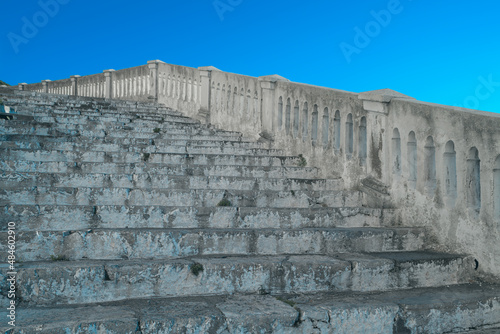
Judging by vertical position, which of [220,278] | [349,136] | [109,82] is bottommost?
[220,278]

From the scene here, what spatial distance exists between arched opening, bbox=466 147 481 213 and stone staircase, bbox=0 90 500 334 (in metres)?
0.55

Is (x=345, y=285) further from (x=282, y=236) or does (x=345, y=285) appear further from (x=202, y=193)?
(x=202, y=193)

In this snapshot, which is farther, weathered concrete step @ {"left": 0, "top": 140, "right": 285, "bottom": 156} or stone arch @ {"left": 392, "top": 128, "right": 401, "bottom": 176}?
weathered concrete step @ {"left": 0, "top": 140, "right": 285, "bottom": 156}

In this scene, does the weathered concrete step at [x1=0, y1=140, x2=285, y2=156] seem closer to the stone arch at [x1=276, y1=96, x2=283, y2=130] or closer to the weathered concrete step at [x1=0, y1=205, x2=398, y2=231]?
the stone arch at [x1=276, y1=96, x2=283, y2=130]

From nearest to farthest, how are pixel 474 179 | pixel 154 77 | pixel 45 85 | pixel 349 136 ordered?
pixel 474 179 < pixel 349 136 < pixel 154 77 < pixel 45 85

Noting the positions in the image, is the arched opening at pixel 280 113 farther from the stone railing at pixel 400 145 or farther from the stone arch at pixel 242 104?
the stone arch at pixel 242 104

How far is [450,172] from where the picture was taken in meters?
4.57

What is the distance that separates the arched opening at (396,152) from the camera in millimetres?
5336

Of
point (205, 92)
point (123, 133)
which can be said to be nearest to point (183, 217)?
point (123, 133)

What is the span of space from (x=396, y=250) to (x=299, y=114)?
3.34m

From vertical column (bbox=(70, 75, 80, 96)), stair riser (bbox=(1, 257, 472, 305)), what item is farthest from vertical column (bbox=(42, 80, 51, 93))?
stair riser (bbox=(1, 257, 472, 305))

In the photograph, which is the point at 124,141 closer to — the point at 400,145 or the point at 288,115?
the point at 288,115

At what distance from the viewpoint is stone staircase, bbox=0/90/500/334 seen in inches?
127

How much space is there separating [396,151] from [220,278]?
2.91 meters
